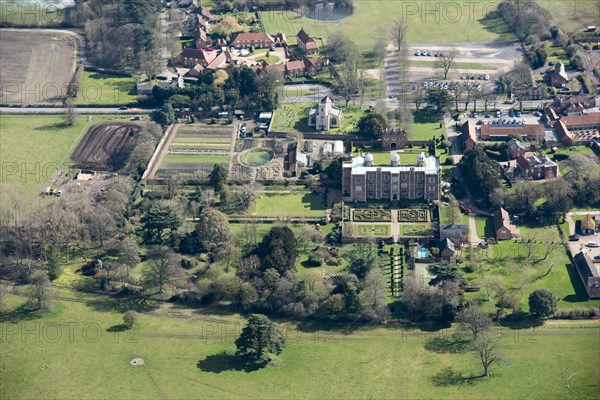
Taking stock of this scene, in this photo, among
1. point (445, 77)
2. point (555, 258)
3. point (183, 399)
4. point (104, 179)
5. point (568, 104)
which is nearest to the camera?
point (183, 399)

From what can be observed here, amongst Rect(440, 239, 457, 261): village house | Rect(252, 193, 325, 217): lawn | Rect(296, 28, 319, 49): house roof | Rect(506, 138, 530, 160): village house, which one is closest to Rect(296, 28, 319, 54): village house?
Rect(296, 28, 319, 49): house roof

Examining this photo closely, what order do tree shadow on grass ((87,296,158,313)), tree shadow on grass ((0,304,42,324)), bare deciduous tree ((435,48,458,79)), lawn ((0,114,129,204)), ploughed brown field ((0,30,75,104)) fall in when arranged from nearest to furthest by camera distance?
tree shadow on grass ((0,304,42,324)) → tree shadow on grass ((87,296,158,313)) → lawn ((0,114,129,204)) → ploughed brown field ((0,30,75,104)) → bare deciduous tree ((435,48,458,79))

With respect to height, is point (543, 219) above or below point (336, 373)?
above

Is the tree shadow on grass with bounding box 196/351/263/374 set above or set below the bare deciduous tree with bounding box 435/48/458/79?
below

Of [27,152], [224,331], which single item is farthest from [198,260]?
[27,152]

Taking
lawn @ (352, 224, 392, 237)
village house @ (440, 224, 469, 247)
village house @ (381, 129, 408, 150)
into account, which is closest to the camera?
village house @ (440, 224, 469, 247)

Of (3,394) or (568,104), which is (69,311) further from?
(568,104)

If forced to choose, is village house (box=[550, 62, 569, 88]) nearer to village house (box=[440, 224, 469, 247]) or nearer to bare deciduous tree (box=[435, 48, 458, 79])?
bare deciduous tree (box=[435, 48, 458, 79])

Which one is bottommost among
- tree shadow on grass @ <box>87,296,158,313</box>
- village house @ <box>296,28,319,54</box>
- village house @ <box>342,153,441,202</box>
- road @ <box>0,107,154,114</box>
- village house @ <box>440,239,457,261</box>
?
tree shadow on grass @ <box>87,296,158,313</box>
